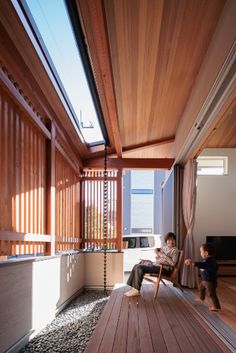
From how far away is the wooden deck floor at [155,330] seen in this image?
118 inches

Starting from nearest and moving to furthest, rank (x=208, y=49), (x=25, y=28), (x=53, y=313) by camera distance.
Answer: (x=25, y=28), (x=208, y=49), (x=53, y=313)

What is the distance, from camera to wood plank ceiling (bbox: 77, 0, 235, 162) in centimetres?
315

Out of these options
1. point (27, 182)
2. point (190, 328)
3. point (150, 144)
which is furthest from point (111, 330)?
point (150, 144)

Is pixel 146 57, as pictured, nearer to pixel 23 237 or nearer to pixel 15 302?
pixel 23 237

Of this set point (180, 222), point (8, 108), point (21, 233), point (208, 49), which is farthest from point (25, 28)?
point (180, 222)

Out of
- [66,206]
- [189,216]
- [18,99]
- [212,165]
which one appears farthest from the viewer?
[212,165]

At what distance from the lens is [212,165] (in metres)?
8.47

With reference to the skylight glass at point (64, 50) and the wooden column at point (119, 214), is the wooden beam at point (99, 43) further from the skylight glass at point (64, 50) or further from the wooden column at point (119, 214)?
the wooden column at point (119, 214)

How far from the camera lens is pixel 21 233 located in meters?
3.42

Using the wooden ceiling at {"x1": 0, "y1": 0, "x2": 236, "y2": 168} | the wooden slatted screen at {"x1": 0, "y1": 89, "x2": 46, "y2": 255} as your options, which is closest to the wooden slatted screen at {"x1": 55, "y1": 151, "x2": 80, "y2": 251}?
the wooden ceiling at {"x1": 0, "y1": 0, "x2": 236, "y2": 168}

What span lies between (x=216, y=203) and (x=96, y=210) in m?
2.79

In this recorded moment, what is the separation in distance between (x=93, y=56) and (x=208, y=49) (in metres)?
1.48

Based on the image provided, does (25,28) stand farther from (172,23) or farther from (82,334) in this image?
(82,334)

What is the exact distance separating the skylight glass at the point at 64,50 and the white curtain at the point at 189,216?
193 cm
